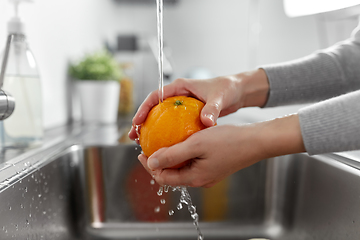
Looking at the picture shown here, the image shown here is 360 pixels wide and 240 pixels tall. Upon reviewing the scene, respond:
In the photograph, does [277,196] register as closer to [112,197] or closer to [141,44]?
[112,197]

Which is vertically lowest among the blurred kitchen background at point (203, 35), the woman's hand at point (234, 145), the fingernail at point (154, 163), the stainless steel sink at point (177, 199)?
the stainless steel sink at point (177, 199)

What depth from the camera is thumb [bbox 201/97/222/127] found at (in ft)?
1.73

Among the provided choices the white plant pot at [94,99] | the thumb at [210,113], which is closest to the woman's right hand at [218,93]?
the thumb at [210,113]

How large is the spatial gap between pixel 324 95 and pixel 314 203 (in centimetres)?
26

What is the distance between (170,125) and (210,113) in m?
0.07

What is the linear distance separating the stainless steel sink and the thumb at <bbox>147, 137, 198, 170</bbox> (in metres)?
0.27

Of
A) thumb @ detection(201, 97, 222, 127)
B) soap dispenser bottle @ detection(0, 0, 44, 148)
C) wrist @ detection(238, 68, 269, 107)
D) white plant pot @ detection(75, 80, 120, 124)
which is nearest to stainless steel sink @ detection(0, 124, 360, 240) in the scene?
soap dispenser bottle @ detection(0, 0, 44, 148)

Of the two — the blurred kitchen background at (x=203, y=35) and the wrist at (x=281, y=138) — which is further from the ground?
Answer: the blurred kitchen background at (x=203, y=35)

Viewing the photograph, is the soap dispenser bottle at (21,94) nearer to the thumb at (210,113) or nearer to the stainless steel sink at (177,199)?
the stainless steel sink at (177,199)

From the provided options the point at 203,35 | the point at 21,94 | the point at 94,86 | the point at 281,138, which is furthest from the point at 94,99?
the point at 203,35

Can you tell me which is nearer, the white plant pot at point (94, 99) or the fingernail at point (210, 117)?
the fingernail at point (210, 117)

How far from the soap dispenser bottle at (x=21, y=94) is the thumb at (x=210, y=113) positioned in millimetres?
Result: 433

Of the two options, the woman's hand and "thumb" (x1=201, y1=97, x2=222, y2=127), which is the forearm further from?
"thumb" (x1=201, y1=97, x2=222, y2=127)

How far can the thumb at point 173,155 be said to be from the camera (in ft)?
1.63
